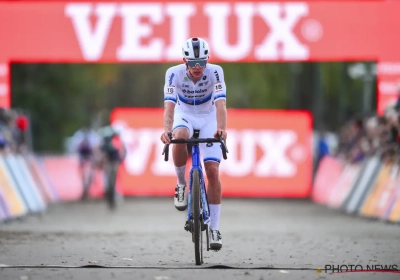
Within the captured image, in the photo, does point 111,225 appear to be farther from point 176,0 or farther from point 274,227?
point 176,0

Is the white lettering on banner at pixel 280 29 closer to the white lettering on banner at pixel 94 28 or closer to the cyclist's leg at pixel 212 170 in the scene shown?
the white lettering on banner at pixel 94 28

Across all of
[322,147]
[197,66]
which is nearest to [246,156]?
[322,147]

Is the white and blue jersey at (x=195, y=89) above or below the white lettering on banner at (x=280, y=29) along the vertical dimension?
below

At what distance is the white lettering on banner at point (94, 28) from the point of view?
23.0 metres

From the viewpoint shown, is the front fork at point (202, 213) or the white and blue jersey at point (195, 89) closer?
the front fork at point (202, 213)

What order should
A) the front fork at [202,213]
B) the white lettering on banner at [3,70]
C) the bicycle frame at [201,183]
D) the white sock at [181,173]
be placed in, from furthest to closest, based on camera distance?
1. the white lettering on banner at [3,70]
2. the white sock at [181,173]
3. the bicycle frame at [201,183]
4. the front fork at [202,213]

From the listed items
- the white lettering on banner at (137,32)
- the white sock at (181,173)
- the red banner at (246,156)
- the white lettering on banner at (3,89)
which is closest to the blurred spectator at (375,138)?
the red banner at (246,156)

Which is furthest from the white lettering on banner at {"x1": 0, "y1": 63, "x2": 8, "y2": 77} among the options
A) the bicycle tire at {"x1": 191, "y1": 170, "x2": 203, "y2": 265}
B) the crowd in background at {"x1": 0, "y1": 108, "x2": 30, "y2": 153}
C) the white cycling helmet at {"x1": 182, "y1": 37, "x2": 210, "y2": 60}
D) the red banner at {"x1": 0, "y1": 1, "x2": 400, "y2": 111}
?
the bicycle tire at {"x1": 191, "y1": 170, "x2": 203, "y2": 265}

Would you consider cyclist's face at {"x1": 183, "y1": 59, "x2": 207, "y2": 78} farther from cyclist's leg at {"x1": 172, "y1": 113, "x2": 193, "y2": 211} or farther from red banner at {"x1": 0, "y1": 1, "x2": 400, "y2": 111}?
red banner at {"x1": 0, "y1": 1, "x2": 400, "y2": 111}

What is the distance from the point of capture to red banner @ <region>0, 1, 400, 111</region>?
2273cm

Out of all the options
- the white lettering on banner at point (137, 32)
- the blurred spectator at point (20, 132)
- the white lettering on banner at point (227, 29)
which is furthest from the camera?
the white lettering on banner at point (137, 32)

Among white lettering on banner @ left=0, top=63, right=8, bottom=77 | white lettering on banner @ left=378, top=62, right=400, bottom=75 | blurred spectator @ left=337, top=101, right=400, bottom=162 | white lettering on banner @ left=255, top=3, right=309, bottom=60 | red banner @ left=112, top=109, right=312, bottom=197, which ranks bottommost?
red banner @ left=112, top=109, right=312, bottom=197

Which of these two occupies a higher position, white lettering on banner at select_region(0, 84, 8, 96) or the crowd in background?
white lettering on banner at select_region(0, 84, 8, 96)

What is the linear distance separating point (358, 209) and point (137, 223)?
4979mm
